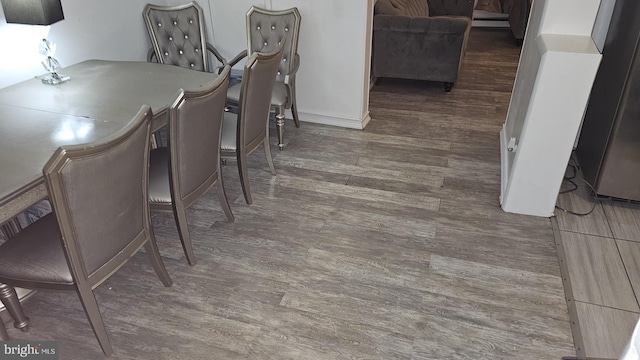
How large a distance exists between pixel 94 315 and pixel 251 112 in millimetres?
1324

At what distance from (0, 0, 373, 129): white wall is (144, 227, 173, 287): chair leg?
1.58 metres

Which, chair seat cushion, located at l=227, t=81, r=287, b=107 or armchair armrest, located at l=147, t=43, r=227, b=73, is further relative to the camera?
armchair armrest, located at l=147, t=43, r=227, b=73

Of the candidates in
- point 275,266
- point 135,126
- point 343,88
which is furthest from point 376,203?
point 135,126

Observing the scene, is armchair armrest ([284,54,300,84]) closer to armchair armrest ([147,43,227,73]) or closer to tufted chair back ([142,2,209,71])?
armchair armrest ([147,43,227,73])

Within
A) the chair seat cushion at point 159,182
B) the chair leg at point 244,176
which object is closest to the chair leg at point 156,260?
the chair seat cushion at point 159,182

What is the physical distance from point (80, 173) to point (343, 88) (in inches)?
101

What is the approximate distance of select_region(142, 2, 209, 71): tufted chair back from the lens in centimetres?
352

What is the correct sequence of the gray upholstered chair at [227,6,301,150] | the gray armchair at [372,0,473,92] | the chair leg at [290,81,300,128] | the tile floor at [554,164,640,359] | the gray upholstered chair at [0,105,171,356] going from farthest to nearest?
1. the gray armchair at [372,0,473,92]
2. the chair leg at [290,81,300,128]
3. the gray upholstered chair at [227,6,301,150]
4. the tile floor at [554,164,640,359]
5. the gray upholstered chair at [0,105,171,356]

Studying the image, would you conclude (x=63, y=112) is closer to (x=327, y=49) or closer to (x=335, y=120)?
(x=327, y=49)

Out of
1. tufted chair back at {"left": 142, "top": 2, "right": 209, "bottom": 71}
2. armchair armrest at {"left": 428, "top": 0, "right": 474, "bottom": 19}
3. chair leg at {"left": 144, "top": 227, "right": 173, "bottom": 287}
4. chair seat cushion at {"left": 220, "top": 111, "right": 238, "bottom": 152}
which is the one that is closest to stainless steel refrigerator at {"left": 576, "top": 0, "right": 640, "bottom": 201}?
chair seat cushion at {"left": 220, "top": 111, "right": 238, "bottom": 152}

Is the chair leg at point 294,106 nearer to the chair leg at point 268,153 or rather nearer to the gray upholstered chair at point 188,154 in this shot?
the chair leg at point 268,153

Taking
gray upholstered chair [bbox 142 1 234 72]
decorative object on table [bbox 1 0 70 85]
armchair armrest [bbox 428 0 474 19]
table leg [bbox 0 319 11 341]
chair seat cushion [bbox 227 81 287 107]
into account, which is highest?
decorative object on table [bbox 1 0 70 85]

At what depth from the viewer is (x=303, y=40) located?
3.58 metres

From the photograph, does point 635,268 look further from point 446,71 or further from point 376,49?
point 376,49
